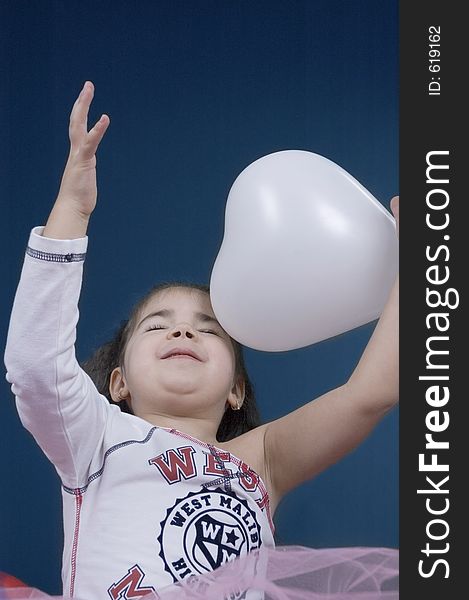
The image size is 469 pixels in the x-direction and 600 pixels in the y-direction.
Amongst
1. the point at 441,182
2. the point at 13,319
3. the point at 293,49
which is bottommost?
the point at 13,319

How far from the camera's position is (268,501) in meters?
1.16

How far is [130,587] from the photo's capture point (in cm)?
99

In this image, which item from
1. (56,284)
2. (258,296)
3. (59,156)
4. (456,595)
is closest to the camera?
(456,595)

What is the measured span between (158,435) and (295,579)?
0.31m

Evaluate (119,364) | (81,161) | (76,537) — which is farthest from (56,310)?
(119,364)

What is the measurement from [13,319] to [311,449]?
1.25 ft

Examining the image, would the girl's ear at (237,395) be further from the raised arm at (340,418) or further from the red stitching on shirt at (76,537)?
the red stitching on shirt at (76,537)

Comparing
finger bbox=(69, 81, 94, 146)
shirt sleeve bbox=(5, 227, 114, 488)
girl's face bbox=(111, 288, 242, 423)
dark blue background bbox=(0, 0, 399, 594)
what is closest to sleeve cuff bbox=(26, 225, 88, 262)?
shirt sleeve bbox=(5, 227, 114, 488)

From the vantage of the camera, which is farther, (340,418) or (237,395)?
(237,395)

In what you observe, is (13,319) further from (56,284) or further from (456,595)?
(456,595)

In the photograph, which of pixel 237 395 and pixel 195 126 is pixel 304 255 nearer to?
pixel 237 395

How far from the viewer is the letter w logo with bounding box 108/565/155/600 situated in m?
0.98

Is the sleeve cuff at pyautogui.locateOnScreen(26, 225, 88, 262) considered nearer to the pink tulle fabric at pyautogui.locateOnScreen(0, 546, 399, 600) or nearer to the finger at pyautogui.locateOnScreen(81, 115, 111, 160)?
the finger at pyautogui.locateOnScreen(81, 115, 111, 160)

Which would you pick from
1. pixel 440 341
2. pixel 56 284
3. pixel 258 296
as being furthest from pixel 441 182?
pixel 56 284
